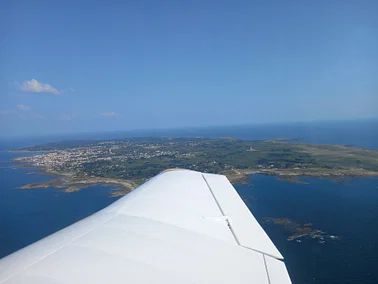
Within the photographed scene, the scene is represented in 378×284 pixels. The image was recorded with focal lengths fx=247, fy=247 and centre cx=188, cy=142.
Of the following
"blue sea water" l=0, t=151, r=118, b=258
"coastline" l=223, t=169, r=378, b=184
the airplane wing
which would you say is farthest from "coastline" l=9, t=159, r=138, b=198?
the airplane wing

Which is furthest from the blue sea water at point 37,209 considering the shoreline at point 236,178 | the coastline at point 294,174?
the coastline at point 294,174

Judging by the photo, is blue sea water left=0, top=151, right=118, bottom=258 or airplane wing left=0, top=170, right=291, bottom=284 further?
blue sea water left=0, top=151, right=118, bottom=258

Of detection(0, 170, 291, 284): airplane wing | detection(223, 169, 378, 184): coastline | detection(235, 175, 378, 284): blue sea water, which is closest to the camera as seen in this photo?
detection(0, 170, 291, 284): airplane wing

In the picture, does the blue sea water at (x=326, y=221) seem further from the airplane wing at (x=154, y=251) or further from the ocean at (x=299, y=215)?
the airplane wing at (x=154, y=251)

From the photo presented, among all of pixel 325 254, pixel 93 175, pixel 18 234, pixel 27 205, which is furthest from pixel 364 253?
pixel 93 175

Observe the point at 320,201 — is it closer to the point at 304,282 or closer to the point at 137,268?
the point at 304,282

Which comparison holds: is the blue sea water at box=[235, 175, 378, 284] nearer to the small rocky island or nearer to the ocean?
the ocean

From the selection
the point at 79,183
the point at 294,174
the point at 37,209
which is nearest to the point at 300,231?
the point at 294,174

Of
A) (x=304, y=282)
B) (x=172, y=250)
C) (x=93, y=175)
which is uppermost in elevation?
(x=172, y=250)
